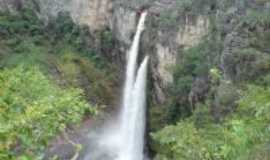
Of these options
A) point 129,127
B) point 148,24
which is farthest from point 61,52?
point 129,127

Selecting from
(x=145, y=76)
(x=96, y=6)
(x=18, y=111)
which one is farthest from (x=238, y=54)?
(x=96, y=6)

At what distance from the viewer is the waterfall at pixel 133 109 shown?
1959 cm

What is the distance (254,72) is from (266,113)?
870 centimetres

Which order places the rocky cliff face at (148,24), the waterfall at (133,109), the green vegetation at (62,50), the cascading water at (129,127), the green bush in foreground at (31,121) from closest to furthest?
the green bush in foreground at (31,121) → the rocky cliff face at (148,24) → the cascading water at (129,127) → the waterfall at (133,109) → the green vegetation at (62,50)

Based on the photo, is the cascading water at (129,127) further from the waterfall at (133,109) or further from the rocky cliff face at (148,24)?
the rocky cliff face at (148,24)

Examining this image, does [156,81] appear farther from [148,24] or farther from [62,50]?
[62,50]

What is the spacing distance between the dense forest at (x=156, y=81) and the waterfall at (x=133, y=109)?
1.14 ft

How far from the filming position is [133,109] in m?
20.9

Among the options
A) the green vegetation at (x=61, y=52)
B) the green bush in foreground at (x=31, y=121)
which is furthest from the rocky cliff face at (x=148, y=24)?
the green bush in foreground at (x=31, y=121)

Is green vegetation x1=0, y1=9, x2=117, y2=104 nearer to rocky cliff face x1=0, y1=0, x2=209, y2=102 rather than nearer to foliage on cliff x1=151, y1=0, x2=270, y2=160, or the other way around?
rocky cliff face x1=0, y1=0, x2=209, y2=102

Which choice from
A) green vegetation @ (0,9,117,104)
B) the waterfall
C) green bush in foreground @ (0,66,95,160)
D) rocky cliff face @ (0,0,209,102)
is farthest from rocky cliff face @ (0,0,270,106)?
green bush in foreground @ (0,66,95,160)

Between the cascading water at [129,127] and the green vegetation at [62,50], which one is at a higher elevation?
the green vegetation at [62,50]

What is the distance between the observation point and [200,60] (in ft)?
57.9

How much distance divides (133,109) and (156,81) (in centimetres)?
163
